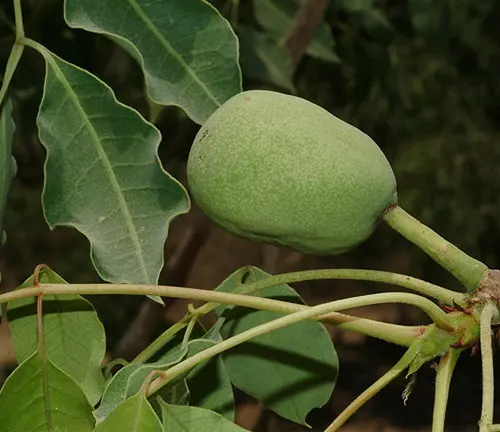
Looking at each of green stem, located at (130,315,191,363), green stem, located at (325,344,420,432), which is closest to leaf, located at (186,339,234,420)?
green stem, located at (130,315,191,363)

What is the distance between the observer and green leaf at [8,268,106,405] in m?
0.91

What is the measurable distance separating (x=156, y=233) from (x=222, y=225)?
0.06 metres

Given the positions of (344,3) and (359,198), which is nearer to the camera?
(359,198)

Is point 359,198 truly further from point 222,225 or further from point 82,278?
point 82,278

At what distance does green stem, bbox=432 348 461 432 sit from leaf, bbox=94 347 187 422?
20 cm

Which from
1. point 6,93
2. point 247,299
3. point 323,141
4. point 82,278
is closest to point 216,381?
point 247,299

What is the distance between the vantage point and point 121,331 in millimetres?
3736

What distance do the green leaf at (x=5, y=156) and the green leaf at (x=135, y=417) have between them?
0.30 meters

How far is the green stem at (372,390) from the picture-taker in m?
0.77

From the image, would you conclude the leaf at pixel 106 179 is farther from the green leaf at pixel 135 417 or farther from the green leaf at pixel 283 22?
the green leaf at pixel 283 22

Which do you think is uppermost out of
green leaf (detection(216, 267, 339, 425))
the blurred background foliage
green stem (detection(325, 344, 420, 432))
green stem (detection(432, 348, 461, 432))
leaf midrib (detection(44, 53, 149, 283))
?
green stem (detection(432, 348, 461, 432))

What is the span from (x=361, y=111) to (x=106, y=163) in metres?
2.21

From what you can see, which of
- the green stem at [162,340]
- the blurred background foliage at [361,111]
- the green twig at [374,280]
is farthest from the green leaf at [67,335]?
the blurred background foliage at [361,111]

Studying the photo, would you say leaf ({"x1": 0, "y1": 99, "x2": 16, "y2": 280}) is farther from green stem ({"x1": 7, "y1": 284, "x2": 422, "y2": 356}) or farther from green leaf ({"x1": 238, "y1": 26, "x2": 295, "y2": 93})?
green leaf ({"x1": 238, "y1": 26, "x2": 295, "y2": 93})
